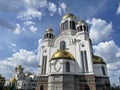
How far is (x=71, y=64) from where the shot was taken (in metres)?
35.7

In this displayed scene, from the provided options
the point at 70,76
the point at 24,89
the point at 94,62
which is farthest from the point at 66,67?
the point at 24,89

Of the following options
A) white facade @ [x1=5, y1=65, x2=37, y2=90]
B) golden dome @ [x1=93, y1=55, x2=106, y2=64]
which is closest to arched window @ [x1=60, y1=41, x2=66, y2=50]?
golden dome @ [x1=93, y1=55, x2=106, y2=64]

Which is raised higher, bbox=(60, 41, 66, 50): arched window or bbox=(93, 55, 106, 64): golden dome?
bbox=(60, 41, 66, 50): arched window

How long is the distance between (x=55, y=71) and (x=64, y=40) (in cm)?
1045

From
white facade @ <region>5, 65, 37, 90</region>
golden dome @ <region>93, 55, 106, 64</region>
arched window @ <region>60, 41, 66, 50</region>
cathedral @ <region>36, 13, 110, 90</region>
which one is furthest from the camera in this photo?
white facade @ <region>5, 65, 37, 90</region>

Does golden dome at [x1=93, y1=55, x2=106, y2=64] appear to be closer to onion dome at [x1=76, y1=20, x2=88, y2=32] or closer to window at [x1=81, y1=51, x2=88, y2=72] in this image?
window at [x1=81, y1=51, x2=88, y2=72]

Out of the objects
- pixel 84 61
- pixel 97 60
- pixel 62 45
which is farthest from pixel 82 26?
pixel 84 61

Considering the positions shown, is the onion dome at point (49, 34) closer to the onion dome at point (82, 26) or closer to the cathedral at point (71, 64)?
the cathedral at point (71, 64)

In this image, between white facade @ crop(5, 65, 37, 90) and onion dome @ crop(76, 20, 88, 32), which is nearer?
onion dome @ crop(76, 20, 88, 32)

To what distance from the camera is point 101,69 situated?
1471 inches

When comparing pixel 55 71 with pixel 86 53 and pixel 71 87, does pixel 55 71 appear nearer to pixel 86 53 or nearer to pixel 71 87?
pixel 71 87

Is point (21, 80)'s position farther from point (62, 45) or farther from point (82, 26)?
point (82, 26)

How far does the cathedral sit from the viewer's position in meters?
33.9

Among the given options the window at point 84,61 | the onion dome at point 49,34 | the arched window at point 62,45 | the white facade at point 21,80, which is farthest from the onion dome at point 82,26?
the white facade at point 21,80
